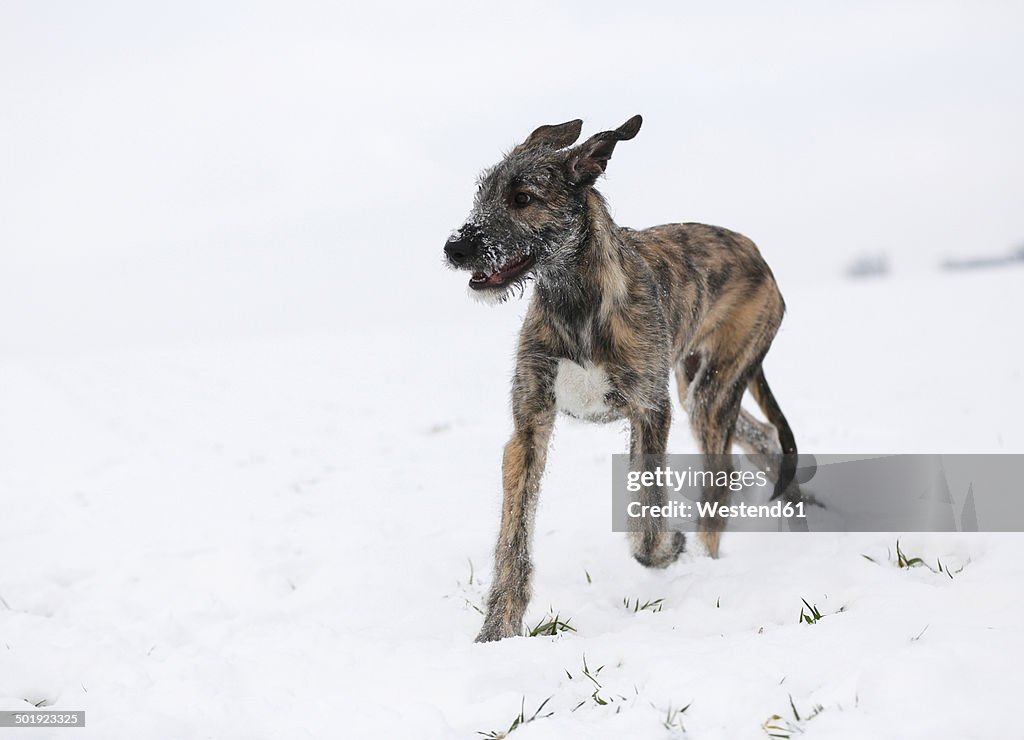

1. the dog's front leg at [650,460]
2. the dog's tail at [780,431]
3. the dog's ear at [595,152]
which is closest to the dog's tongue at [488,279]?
the dog's ear at [595,152]

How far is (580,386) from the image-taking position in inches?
165

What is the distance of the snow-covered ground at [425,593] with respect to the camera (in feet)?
9.02

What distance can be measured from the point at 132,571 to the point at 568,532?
9.38ft

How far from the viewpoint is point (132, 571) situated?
5.09 metres

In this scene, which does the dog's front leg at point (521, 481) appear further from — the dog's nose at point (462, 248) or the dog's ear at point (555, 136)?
the dog's ear at point (555, 136)

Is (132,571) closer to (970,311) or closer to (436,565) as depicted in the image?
(436,565)

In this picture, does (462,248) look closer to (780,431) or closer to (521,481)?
(521,481)

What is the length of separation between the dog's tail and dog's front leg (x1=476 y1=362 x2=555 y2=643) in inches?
87.6

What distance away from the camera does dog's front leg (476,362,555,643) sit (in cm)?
398

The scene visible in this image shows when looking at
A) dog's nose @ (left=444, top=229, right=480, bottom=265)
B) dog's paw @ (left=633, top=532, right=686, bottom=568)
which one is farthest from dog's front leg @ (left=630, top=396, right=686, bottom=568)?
dog's nose @ (left=444, top=229, right=480, bottom=265)

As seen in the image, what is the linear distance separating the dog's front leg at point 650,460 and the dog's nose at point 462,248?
123 centimetres

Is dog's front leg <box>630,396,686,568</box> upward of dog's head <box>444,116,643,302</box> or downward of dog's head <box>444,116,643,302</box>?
downward

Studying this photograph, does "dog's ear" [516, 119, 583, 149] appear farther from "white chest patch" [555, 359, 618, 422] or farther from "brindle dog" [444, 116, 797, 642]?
"white chest patch" [555, 359, 618, 422]

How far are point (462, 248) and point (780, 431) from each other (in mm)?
3084
